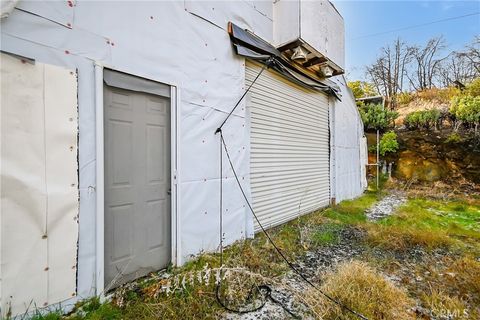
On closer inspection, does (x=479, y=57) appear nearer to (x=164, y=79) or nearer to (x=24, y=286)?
(x=164, y=79)

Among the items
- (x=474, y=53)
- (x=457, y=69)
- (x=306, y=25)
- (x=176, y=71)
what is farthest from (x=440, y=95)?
(x=176, y=71)

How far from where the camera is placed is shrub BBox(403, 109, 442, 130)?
28.6ft

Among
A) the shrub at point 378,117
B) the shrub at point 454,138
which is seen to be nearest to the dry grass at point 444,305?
the shrub at point 454,138

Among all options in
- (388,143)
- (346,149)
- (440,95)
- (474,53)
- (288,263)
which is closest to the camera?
(288,263)

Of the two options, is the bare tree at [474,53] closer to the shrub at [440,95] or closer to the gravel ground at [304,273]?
the shrub at [440,95]

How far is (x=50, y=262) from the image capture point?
5.14ft

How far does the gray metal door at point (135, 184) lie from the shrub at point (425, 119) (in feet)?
33.8

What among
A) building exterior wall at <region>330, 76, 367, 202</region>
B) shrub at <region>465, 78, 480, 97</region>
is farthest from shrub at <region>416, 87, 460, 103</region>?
building exterior wall at <region>330, 76, 367, 202</region>

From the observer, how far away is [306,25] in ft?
12.4

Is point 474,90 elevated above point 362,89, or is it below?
below

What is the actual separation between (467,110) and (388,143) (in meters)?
2.52

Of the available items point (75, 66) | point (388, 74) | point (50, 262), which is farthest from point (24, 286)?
point (388, 74)

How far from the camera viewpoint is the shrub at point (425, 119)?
28.6ft

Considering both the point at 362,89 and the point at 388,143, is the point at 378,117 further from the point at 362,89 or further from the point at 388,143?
the point at 362,89
